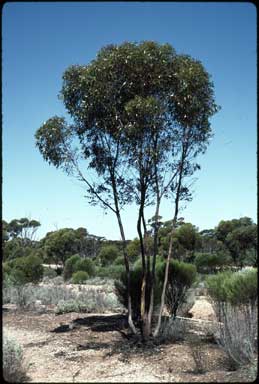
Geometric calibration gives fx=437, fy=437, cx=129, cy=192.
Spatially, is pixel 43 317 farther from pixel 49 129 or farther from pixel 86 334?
pixel 49 129

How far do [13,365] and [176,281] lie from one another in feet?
21.2

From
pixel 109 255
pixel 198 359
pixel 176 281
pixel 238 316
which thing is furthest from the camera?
pixel 109 255

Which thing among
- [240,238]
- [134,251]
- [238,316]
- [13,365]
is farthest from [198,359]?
[240,238]

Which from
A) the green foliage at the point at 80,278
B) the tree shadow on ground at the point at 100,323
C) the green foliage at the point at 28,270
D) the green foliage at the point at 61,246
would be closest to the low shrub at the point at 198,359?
the tree shadow on ground at the point at 100,323

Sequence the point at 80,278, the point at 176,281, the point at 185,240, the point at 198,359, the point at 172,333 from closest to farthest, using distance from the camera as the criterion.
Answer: the point at 198,359, the point at 172,333, the point at 176,281, the point at 80,278, the point at 185,240

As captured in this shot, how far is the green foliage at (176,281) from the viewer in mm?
12019

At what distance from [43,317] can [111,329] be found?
372cm

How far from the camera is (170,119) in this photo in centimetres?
918

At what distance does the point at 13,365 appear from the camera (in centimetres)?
643

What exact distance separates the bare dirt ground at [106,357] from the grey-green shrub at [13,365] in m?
0.21

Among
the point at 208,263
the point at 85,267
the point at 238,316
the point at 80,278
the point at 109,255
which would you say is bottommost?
the point at 80,278

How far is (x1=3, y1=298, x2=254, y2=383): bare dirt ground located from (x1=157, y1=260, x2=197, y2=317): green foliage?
5.00 ft

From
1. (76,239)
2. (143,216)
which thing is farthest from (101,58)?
(76,239)

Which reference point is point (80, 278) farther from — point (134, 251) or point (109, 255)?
point (109, 255)
